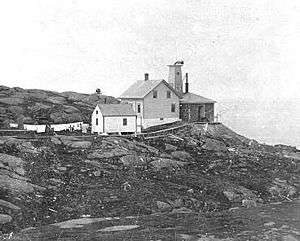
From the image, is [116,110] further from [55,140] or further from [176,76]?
[176,76]

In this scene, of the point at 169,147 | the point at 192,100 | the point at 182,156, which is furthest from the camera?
the point at 192,100

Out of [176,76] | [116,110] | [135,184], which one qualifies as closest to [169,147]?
[116,110]

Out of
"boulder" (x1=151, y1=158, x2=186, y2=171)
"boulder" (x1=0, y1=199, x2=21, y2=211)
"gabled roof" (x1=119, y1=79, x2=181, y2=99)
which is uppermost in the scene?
"gabled roof" (x1=119, y1=79, x2=181, y2=99)

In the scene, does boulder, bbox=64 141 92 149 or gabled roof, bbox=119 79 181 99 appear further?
gabled roof, bbox=119 79 181 99

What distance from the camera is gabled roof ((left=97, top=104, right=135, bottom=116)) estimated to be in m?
55.5

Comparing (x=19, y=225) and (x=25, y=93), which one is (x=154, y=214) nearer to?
(x=19, y=225)

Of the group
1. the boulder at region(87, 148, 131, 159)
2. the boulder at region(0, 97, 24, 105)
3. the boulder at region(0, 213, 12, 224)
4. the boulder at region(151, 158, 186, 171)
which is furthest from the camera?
the boulder at region(0, 97, 24, 105)

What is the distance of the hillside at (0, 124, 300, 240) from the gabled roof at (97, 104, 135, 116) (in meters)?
4.72

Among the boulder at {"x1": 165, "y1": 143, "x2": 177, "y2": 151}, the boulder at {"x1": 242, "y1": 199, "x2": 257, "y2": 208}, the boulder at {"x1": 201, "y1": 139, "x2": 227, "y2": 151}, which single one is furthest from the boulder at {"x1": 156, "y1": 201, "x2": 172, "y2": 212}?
the boulder at {"x1": 201, "y1": 139, "x2": 227, "y2": 151}

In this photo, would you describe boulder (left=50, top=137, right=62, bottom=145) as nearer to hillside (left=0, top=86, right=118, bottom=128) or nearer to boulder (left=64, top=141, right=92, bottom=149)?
boulder (left=64, top=141, right=92, bottom=149)

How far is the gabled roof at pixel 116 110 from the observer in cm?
5553

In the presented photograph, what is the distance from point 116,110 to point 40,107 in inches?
520

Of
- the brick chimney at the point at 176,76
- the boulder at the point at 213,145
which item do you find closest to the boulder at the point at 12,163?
the boulder at the point at 213,145

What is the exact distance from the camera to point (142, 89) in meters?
62.8
